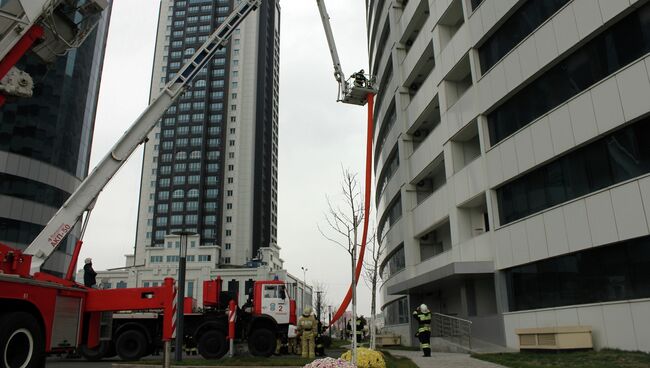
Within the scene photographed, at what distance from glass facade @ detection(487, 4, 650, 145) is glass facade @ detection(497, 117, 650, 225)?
2.04 metres

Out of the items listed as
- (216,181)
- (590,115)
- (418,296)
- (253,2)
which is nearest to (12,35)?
(253,2)

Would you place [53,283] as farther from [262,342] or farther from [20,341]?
[262,342]

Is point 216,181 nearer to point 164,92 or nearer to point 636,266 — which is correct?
point 164,92

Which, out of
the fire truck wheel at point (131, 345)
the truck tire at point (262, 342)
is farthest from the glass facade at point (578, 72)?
the fire truck wheel at point (131, 345)

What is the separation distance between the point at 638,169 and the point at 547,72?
5610 mm

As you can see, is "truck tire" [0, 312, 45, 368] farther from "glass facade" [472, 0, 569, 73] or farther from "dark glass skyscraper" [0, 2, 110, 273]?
"dark glass skyscraper" [0, 2, 110, 273]

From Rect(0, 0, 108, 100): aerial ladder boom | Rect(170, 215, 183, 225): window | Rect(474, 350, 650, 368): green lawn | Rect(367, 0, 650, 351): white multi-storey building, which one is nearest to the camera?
Rect(0, 0, 108, 100): aerial ladder boom

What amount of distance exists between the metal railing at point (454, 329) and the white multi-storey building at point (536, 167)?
58cm

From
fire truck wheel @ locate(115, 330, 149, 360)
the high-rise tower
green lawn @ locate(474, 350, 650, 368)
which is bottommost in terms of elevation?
green lawn @ locate(474, 350, 650, 368)

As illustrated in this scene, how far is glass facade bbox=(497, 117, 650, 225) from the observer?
1375 cm

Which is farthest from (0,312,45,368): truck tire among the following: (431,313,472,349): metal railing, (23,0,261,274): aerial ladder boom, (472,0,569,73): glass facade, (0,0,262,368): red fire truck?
(472,0,569,73): glass facade

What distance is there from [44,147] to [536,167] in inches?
1568

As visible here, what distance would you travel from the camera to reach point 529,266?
1805 centimetres

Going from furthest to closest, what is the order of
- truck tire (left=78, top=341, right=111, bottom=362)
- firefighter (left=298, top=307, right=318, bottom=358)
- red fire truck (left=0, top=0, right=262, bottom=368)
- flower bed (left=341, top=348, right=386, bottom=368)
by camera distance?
firefighter (left=298, top=307, right=318, bottom=358), truck tire (left=78, top=341, right=111, bottom=362), red fire truck (left=0, top=0, right=262, bottom=368), flower bed (left=341, top=348, right=386, bottom=368)
